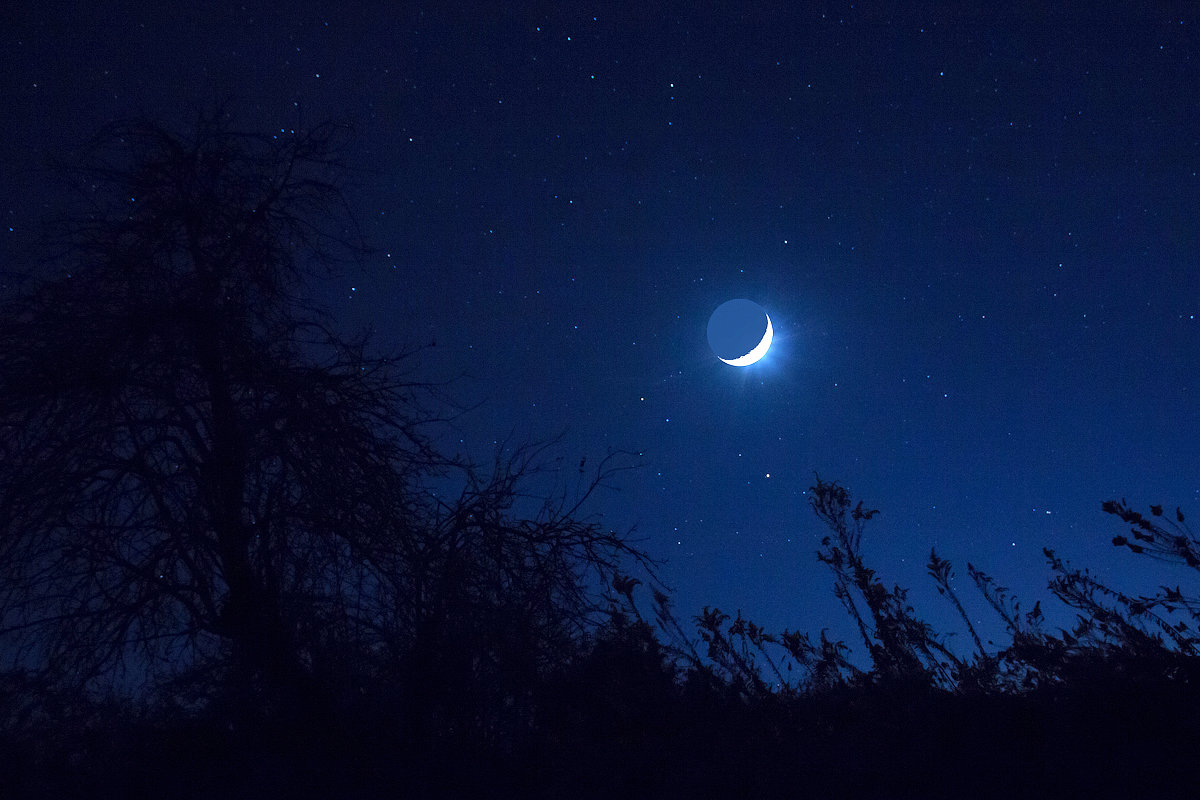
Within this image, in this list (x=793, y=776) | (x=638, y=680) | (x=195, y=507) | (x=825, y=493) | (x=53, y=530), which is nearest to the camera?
(x=793, y=776)

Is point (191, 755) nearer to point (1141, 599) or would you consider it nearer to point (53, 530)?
point (53, 530)

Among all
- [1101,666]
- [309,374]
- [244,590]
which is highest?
[309,374]

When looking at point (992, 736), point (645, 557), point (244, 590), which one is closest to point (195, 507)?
point (244, 590)

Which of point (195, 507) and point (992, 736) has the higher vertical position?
point (195, 507)

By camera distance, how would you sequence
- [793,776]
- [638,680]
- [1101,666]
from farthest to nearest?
[638,680] < [1101,666] < [793,776]

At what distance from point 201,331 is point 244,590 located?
1.98 meters

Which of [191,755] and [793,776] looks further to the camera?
[191,755]

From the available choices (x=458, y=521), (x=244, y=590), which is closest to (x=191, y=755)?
(x=244, y=590)

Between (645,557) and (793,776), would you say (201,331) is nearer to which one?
(645,557)

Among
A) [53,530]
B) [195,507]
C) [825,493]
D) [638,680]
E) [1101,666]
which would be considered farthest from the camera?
[825,493]

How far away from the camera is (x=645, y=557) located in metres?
6.27

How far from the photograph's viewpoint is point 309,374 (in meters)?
5.87

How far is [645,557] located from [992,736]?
109 inches

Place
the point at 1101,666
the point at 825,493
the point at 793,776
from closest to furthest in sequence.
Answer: the point at 793,776, the point at 1101,666, the point at 825,493
